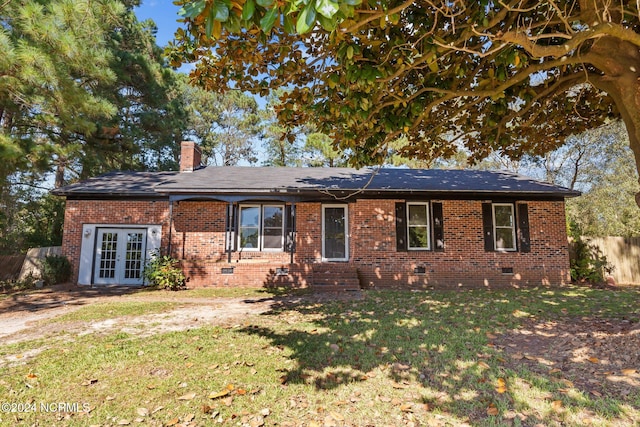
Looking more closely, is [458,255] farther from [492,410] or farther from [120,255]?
[120,255]

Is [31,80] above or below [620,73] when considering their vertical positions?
above

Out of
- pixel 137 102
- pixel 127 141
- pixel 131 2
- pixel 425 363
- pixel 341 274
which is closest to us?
pixel 425 363

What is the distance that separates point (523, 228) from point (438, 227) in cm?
299

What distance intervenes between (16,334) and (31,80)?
221 inches

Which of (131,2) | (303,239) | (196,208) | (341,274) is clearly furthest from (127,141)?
(341,274)

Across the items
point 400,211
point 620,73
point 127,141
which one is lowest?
point 400,211

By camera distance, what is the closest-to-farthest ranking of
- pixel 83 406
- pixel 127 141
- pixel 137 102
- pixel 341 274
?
pixel 83 406 → pixel 341 274 → pixel 127 141 → pixel 137 102

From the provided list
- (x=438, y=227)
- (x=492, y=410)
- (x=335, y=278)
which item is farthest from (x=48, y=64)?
(x=438, y=227)

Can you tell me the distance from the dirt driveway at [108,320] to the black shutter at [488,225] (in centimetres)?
755

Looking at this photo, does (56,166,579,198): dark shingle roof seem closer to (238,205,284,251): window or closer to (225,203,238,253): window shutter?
(225,203,238,253): window shutter

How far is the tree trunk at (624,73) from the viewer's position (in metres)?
4.56

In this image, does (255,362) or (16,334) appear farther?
(16,334)

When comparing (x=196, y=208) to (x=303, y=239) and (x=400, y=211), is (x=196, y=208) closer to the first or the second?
(x=303, y=239)

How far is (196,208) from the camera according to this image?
40.3 ft
